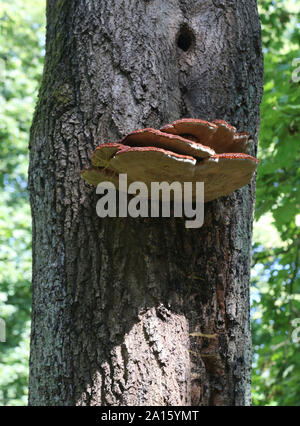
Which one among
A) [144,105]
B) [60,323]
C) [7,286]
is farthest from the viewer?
[7,286]

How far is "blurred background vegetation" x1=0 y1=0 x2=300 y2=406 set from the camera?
4117 mm

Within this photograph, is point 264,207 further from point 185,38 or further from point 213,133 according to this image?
point 213,133

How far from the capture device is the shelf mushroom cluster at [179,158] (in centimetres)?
136

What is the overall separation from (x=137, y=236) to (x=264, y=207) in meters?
2.64

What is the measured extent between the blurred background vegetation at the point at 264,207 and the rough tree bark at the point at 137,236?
1.86 m

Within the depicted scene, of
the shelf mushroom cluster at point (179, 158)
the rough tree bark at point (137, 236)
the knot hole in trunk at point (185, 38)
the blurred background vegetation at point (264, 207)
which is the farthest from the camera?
the blurred background vegetation at point (264, 207)

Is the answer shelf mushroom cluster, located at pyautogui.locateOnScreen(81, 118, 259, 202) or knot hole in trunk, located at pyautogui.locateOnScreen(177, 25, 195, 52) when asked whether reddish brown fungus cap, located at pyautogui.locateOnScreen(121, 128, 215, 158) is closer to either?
shelf mushroom cluster, located at pyautogui.locateOnScreen(81, 118, 259, 202)

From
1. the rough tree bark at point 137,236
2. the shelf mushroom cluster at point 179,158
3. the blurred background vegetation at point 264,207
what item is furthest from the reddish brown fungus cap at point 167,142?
the blurred background vegetation at point 264,207

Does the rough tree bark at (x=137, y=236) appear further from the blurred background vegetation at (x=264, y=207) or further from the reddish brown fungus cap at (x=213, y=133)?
the blurred background vegetation at (x=264, y=207)

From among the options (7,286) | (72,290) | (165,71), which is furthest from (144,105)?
(7,286)

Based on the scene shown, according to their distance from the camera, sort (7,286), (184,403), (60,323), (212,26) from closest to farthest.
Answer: (184,403) → (60,323) → (212,26) → (7,286)

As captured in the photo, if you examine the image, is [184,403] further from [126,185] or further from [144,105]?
[144,105]

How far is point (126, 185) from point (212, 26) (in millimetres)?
936

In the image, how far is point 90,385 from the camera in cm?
153
